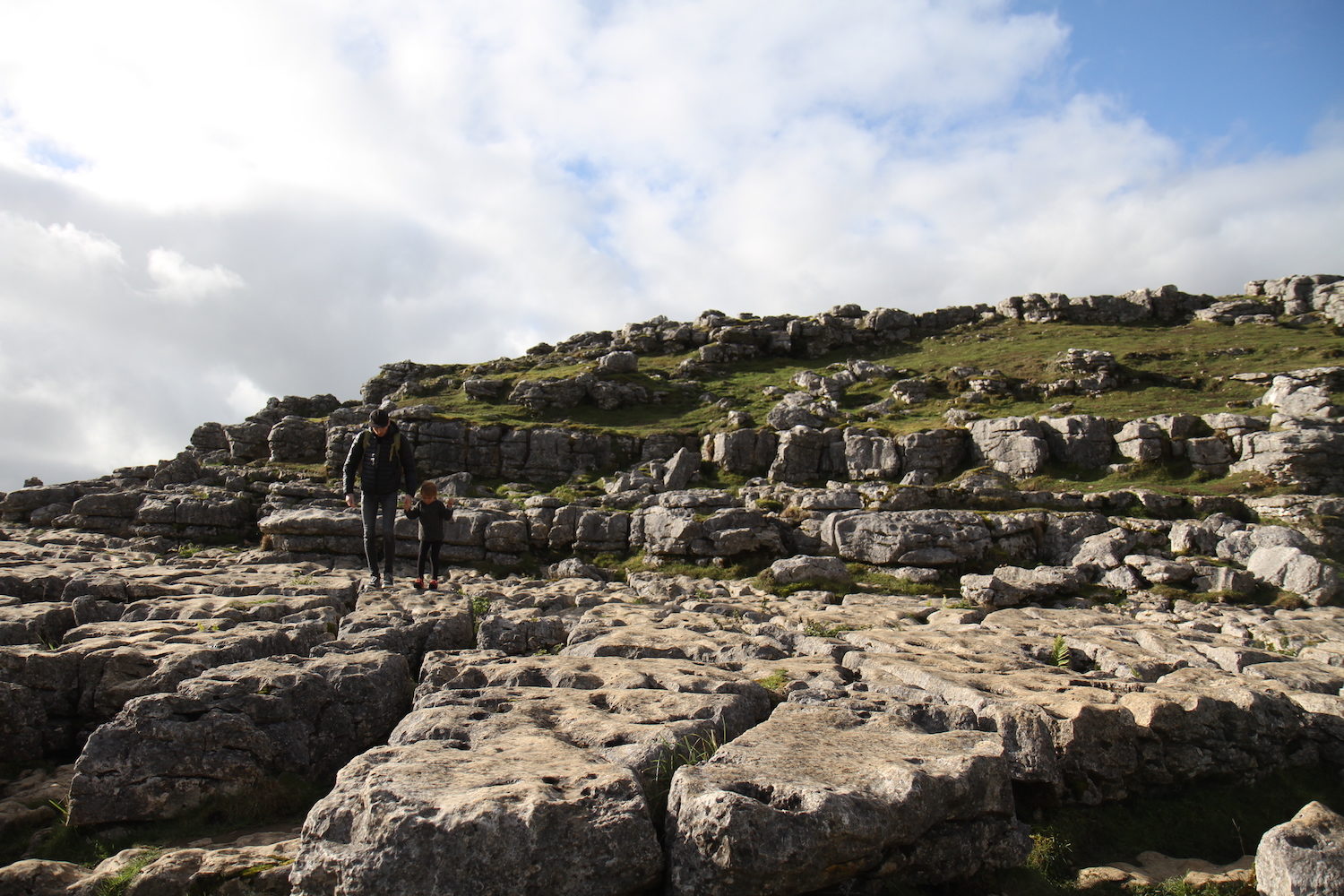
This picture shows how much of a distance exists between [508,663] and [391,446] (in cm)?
870

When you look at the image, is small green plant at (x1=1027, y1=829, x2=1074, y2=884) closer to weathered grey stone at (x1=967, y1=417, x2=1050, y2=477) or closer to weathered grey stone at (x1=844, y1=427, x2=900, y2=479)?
weathered grey stone at (x1=844, y1=427, x2=900, y2=479)

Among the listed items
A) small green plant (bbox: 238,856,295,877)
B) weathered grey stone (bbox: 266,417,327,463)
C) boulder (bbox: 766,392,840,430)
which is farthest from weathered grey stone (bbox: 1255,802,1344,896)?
weathered grey stone (bbox: 266,417,327,463)

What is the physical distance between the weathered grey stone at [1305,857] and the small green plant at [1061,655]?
6.00 meters

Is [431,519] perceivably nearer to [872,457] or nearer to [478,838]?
[478,838]

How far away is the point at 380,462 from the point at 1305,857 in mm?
16365

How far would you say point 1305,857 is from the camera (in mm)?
5824

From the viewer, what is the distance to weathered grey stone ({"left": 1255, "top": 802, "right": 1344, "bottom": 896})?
5.71 m

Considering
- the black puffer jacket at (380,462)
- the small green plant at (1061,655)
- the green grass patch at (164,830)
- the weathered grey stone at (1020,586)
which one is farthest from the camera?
the weathered grey stone at (1020,586)

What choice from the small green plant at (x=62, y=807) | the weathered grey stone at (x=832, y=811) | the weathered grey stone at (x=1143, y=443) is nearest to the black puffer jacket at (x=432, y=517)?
the small green plant at (x=62, y=807)

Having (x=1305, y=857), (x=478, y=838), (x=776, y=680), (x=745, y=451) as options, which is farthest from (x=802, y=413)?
(x=478, y=838)

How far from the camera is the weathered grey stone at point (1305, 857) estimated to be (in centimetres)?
571

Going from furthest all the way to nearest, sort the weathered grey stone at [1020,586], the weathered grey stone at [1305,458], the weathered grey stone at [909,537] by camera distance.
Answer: the weathered grey stone at [1305,458]
the weathered grey stone at [909,537]
the weathered grey stone at [1020,586]

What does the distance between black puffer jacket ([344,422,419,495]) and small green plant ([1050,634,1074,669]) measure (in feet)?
43.7

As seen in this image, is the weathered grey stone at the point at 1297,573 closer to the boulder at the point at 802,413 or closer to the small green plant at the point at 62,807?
the boulder at the point at 802,413
